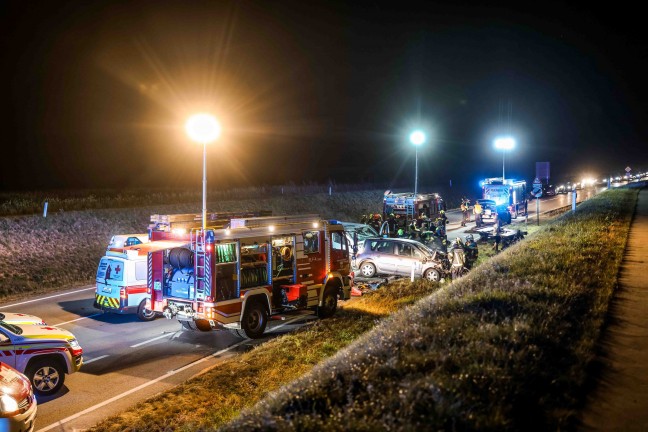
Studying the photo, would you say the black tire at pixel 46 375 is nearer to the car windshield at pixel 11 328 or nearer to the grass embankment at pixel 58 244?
the car windshield at pixel 11 328

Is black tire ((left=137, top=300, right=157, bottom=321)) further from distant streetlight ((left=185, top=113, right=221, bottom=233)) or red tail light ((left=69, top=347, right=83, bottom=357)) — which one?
red tail light ((left=69, top=347, right=83, bottom=357))

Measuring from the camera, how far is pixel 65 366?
30.4 ft

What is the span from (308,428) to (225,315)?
7.46 meters

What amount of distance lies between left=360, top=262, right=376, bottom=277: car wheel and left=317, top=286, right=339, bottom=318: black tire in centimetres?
509

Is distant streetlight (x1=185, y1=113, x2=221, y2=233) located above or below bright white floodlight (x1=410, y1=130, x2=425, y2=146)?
below

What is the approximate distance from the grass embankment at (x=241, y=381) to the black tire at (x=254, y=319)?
2.22ft

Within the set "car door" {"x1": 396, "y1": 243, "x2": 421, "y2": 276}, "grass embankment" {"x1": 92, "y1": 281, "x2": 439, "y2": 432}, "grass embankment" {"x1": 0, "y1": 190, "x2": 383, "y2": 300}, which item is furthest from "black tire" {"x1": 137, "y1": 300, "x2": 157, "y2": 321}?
"car door" {"x1": 396, "y1": 243, "x2": 421, "y2": 276}

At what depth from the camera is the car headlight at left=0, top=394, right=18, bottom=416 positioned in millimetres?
6488

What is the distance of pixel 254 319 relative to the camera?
12367 millimetres

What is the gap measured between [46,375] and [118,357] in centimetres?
224

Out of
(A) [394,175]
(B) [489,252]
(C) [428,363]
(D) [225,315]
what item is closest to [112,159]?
(A) [394,175]

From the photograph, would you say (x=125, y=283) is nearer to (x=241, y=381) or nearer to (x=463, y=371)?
(x=241, y=381)

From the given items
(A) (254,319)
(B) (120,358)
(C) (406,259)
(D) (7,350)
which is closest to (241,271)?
(A) (254,319)

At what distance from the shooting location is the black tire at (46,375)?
8.85 metres
